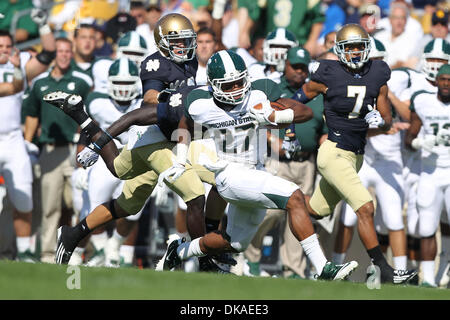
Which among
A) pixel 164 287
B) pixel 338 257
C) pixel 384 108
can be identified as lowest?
pixel 338 257

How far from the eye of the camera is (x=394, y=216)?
954 cm

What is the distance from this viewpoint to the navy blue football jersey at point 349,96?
848cm

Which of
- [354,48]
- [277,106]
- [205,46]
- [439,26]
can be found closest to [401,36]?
[439,26]

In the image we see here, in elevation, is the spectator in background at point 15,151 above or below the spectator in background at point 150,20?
below

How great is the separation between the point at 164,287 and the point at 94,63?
13.8ft

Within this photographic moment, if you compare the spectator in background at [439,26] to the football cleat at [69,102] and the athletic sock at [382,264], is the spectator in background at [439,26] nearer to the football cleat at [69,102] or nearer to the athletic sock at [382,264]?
the athletic sock at [382,264]

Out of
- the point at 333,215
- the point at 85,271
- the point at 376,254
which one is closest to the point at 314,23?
the point at 333,215

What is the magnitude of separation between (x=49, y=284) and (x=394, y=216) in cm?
376

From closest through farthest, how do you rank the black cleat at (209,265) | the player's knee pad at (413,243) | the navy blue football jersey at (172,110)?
the navy blue football jersey at (172,110) → the black cleat at (209,265) → the player's knee pad at (413,243)

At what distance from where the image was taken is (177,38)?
8602 millimetres

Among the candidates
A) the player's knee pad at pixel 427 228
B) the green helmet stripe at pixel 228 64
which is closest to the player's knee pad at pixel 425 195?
the player's knee pad at pixel 427 228

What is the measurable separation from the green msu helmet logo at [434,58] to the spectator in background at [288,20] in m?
1.83

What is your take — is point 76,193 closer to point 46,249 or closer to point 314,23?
point 46,249

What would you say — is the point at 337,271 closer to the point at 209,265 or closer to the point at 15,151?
the point at 209,265
